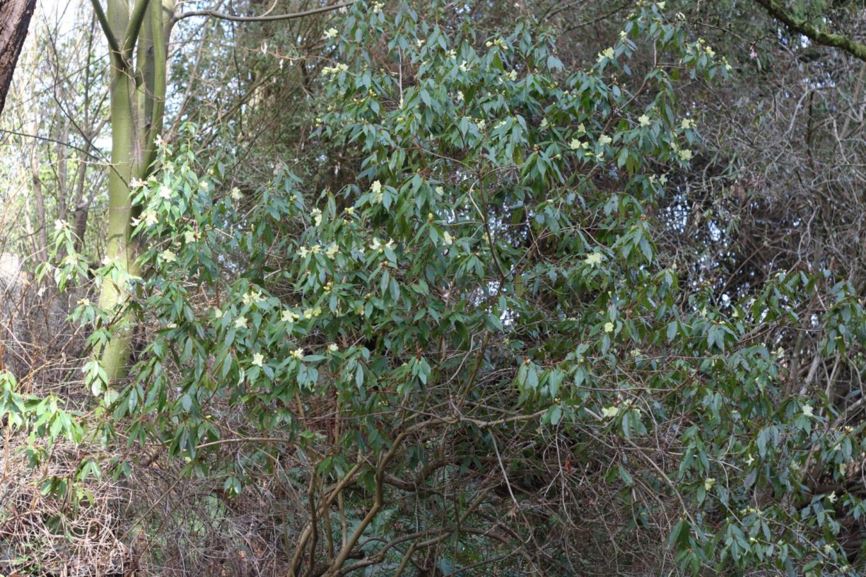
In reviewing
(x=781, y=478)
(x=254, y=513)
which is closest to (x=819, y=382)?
(x=781, y=478)

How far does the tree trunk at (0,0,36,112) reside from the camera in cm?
366

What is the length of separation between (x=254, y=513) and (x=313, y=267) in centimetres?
212

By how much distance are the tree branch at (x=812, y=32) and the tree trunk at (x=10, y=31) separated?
5220mm

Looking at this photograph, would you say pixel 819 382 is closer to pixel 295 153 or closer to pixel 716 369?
pixel 716 369

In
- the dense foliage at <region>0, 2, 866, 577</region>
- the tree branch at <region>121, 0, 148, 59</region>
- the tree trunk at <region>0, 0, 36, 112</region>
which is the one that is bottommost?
the dense foliage at <region>0, 2, 866, 577</region>

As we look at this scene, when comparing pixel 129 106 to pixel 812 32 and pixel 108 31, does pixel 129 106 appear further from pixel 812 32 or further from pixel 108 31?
pixel 812 32

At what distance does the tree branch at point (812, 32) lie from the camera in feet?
23.5

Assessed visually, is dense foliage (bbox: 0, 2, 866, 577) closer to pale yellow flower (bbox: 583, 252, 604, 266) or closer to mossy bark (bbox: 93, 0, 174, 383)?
pale yellow flower (bbox: 583, 252, 604, 266)

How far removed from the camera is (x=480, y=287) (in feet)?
18.2

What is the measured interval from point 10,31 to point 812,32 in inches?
219

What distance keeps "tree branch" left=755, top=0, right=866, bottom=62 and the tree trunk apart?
522 centimetres

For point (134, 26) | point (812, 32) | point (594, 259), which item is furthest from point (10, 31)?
point (812, 32)

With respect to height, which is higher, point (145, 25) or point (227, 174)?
point (145, 25)

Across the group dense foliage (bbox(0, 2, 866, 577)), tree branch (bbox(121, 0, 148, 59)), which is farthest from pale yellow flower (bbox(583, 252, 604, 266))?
tree branch (bbox(121, 0, 148, 59))
